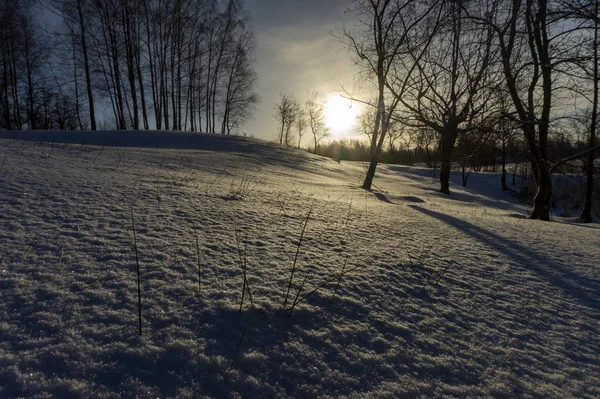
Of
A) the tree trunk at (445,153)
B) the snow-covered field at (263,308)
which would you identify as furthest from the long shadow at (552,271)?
the tree trunk at (445,153)

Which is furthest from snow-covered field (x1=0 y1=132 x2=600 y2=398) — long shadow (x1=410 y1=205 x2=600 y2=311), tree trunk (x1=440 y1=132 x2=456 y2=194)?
tree trunk (x1=440 y1=132 x2=456 y2=194)

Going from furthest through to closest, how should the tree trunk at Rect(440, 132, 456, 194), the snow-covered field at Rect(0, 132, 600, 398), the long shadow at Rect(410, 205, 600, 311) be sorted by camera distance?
the tree trunk at Rect(440, 132, 456, 194) → the long shadow at Rect(410, 205, 600, 311) → the snow-covered field at Rect(0, 132, 600, 398)

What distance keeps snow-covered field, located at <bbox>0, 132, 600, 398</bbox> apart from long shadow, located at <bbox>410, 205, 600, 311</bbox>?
16mm

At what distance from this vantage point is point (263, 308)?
1.16m

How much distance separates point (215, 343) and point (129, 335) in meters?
0.28

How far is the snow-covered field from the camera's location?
0.83m

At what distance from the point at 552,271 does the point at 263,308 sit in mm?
2128

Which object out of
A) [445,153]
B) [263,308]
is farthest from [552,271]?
[445,153]

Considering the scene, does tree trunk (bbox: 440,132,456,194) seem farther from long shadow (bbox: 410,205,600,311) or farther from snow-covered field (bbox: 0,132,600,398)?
snow-covered field (bbox: 0,132,600,398)

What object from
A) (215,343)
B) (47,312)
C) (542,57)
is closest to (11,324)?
(47,312)

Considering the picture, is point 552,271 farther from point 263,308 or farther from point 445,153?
point 445,153

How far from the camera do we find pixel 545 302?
5.02 feet

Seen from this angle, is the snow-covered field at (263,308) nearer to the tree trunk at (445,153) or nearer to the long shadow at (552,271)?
the long shadow at (552,271)

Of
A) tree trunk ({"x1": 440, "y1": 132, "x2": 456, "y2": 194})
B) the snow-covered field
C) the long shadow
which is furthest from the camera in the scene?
tree trunk ({"x1": 440, "y1": 132, "x2": 456, "y2": 194})
